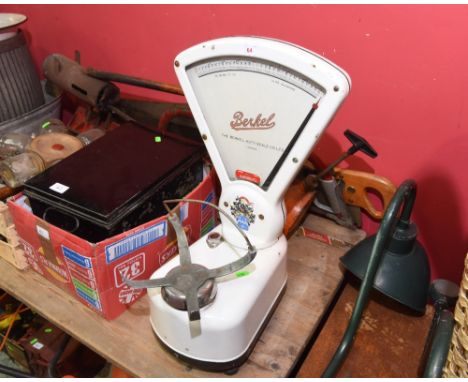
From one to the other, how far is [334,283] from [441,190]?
29cm

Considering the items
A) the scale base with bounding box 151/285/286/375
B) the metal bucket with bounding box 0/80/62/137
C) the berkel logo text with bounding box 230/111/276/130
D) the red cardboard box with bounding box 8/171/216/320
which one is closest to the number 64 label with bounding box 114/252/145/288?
the red cardboard box with bounding box 8/171/216/320

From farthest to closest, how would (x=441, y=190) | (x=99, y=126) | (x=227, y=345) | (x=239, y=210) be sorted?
1. (x=99, y=126)
2. (x=441, y=190)
3. (x=239, y=210)
4. (x=227, y=345)

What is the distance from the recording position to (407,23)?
79 centimetres

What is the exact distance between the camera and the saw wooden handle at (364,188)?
92 centimetres

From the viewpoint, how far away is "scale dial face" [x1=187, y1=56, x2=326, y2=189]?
66 cm

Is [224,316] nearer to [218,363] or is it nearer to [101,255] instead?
[218,363]

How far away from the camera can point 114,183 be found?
2.67 ft

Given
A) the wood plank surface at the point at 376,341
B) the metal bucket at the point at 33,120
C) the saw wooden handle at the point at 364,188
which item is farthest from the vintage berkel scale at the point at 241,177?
the metal bucket at the point at 33,120

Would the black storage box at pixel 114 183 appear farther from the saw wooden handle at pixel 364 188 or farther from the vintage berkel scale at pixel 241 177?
the saw wooden handle at pixel 364 188

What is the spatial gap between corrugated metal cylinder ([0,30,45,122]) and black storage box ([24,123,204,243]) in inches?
14.8

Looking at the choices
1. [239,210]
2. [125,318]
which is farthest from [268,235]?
[125,318]

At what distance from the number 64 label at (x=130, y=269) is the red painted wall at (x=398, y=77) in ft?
1.56

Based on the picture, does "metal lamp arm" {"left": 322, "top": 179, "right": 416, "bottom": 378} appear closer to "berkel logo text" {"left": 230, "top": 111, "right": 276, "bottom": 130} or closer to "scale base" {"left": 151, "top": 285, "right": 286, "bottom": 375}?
"scale base" {"left": 151, "top": 285, "right": 286, "bottom": 375}

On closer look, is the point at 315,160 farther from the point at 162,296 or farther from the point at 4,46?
the point at 4,46
